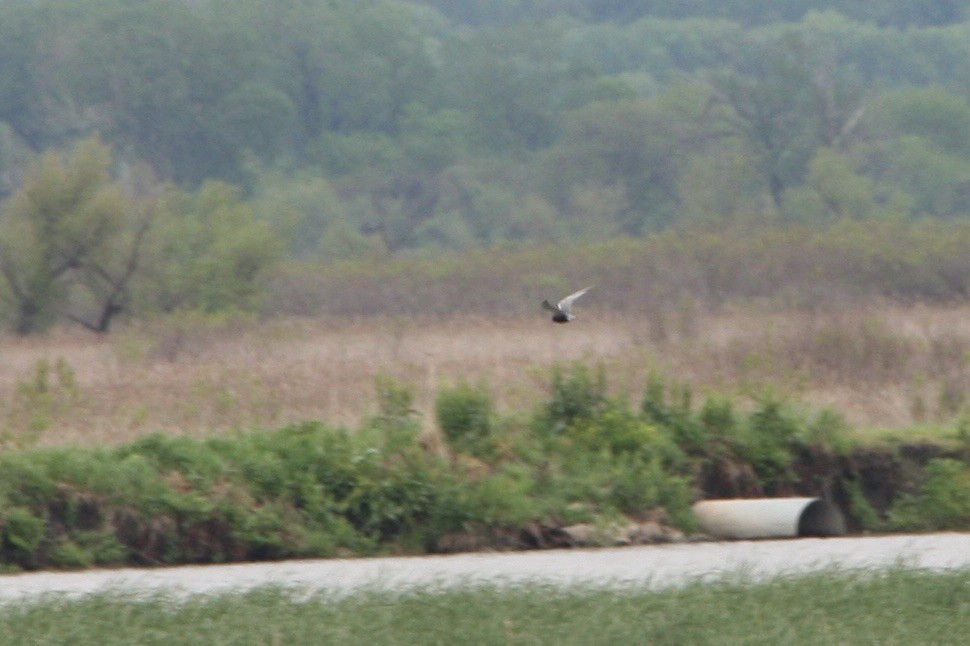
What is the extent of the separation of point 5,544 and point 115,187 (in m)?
16.3

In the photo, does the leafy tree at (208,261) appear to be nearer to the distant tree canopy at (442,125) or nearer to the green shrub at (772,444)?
the distant tree canopy at (442,125)

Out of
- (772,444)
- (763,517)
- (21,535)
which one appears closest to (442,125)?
(772,444)

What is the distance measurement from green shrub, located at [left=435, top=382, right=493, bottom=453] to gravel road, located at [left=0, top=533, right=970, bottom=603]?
121cm

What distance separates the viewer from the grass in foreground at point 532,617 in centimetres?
745

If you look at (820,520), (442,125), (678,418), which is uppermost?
(678,418)

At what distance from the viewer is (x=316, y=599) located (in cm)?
818

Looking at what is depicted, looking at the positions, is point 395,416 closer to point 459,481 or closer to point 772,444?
point 459,481

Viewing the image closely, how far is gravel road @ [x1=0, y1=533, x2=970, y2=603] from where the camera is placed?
907 cm

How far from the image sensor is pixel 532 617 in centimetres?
786

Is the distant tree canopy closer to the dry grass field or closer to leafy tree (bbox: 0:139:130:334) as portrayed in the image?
leafy tree (bbox: 0:139:130:334)

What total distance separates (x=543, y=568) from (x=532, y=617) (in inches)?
107

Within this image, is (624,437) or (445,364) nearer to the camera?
(624,437)

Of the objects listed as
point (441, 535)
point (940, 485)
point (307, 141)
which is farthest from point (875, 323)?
point (307, 141)

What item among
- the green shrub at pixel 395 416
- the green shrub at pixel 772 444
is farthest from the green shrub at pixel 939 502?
the green shrub at pixel 395 416
